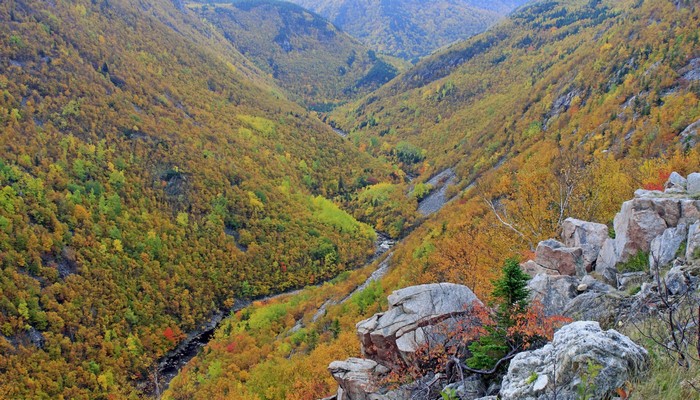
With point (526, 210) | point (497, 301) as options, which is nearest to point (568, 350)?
point (497, 301)

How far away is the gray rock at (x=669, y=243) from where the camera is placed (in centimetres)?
1800

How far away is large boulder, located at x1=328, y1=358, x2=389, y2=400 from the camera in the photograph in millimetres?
19975

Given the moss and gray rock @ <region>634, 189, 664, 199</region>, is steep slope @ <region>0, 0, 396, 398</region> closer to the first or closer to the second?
the moss

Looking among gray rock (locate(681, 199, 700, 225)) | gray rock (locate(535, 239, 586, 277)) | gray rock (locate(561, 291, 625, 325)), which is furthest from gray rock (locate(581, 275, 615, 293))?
gray rock (locate(681, 199, 700, 225))

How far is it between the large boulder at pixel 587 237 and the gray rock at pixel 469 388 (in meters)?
11.3

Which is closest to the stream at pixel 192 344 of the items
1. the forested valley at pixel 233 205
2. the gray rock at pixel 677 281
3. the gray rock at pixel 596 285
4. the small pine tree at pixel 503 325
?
the forested valley at pixel 233 205

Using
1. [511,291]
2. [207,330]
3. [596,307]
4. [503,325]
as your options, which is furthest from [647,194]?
[207,330]

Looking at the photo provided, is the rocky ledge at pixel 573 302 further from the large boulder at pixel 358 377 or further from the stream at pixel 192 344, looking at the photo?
the stream at pixel 192 344

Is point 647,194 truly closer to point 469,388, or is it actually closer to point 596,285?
point 596,285

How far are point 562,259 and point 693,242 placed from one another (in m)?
7.28

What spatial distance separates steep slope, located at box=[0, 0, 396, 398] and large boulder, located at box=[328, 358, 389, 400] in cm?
7447

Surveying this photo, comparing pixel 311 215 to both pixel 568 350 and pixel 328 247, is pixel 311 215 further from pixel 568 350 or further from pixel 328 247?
pixel 568 350

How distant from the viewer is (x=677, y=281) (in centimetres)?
1468

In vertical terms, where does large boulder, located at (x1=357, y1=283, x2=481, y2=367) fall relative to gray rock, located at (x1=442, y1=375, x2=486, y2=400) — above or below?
below
